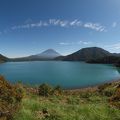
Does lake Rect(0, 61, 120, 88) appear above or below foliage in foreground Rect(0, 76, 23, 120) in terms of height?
below

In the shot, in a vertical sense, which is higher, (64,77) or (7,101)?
(7,101)

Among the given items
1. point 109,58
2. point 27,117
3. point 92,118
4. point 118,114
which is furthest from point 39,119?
point 109,58

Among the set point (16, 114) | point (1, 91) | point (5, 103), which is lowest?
point (16, 114)

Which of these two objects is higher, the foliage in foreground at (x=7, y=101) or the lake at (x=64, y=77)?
the foliage in foreground at (x=7, y=101)

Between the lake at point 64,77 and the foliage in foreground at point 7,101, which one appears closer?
the foliage in foreground at point 7,101

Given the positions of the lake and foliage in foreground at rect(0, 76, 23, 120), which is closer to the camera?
foliage in foreground at rect(0, 76, 23, 120)

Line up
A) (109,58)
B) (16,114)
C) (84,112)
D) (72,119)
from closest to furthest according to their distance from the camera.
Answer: (16,114), (72,119), (84,112), (109,58)

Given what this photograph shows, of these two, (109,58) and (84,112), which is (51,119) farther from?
(109,58)

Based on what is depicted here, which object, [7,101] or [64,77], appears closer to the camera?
[7,101]

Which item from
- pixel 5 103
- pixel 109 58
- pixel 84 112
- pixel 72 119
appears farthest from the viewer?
pixel 109 58

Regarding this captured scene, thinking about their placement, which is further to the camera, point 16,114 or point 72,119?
point 72,119

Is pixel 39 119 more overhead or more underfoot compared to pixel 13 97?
more underfoot

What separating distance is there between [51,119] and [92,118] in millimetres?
1641

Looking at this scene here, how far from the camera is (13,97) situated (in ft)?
19.0
